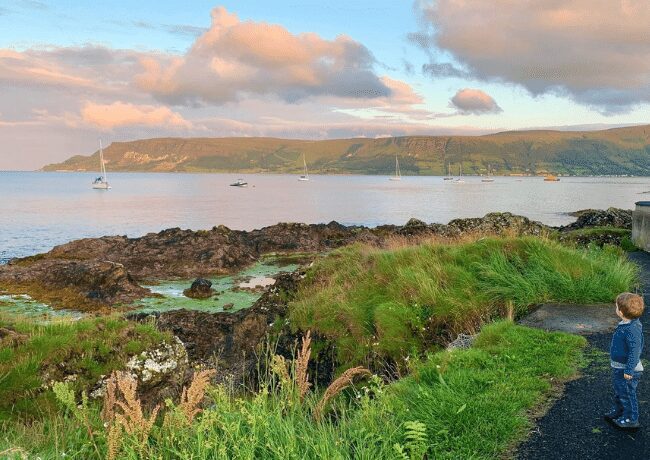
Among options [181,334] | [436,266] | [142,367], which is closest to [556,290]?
[436,266]

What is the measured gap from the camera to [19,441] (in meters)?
5.66

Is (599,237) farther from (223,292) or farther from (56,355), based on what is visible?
(56,355)

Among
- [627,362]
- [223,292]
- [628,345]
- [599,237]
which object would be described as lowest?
[223,292]

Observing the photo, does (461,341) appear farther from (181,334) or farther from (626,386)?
(181,334)

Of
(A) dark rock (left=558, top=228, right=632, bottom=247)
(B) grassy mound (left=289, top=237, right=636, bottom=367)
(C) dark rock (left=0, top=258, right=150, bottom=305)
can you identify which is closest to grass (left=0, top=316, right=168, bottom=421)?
(B) grassy mound (left=289, top=237, right=636, bottom=367)

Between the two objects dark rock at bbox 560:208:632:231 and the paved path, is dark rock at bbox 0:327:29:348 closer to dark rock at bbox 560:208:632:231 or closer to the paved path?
the paved path

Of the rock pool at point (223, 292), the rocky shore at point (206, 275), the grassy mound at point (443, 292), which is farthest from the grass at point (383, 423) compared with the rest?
the rock pool at point (223, 292)

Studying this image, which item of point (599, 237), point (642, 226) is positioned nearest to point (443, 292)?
point (642, 226)

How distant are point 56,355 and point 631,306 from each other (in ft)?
33.7

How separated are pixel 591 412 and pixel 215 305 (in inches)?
715

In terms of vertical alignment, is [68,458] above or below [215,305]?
above

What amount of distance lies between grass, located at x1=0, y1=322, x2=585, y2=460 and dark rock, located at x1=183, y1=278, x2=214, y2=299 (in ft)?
57.3

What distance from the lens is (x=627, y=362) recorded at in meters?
5.87

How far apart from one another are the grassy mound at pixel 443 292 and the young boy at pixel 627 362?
15.2ft
